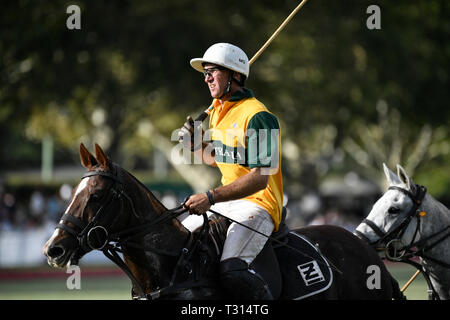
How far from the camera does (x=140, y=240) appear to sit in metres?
5.43

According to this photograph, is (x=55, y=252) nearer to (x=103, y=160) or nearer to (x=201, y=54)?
(x=103, y=160)

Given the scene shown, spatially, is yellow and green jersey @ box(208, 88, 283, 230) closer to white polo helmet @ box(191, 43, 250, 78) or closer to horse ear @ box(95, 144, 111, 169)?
white polo helmet @ box(191, 43, 250, 78)

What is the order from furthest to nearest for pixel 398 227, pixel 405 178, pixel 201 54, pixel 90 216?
pixel 201 54
pixel 405 178
pixel 398 227
pixel 90 216

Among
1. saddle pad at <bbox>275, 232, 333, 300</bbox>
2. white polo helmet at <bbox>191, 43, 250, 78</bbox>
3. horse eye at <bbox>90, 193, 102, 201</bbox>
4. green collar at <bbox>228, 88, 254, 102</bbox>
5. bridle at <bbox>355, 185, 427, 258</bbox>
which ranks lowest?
saddle pad at <bbox>275, 232, 333, 300</bbox>

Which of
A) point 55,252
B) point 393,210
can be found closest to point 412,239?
point 393,210

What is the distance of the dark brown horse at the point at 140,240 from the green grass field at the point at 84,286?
832 centimetres

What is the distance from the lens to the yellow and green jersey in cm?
552

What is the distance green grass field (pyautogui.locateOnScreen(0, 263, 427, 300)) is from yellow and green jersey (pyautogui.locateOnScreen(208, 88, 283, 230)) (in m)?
8.30

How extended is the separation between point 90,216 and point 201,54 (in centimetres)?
1719

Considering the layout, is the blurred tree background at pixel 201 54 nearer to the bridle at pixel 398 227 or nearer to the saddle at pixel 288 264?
the bridle at pixel 398 227

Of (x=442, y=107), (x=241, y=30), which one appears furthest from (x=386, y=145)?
(x=241, y=30)

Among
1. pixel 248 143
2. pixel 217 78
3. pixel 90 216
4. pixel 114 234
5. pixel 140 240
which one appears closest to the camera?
pixel 90 216

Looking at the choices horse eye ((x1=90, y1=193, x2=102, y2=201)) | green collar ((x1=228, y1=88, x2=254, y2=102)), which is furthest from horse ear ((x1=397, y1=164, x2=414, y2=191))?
horse eye ((x1=90, y1=193, x2=102, y2=201))

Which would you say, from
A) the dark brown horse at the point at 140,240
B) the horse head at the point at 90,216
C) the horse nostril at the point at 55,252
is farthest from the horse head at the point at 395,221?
the horse nostril at the point at 55,252
